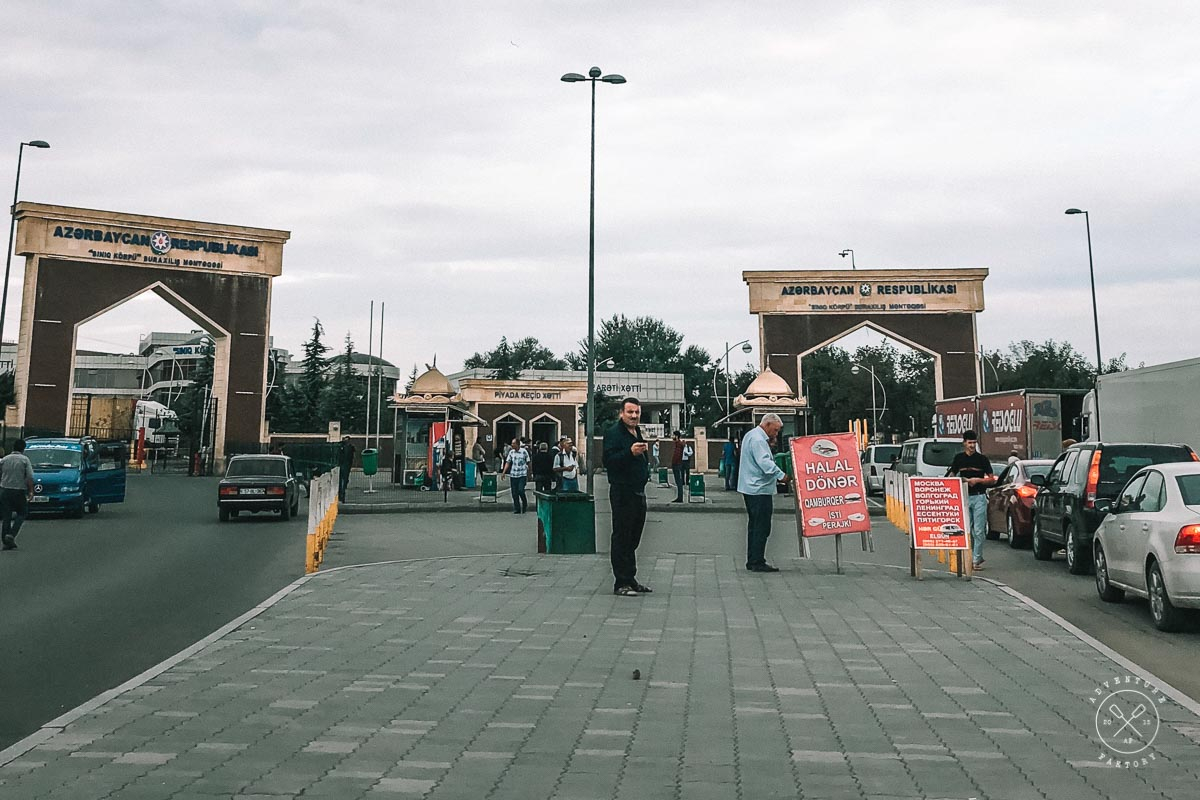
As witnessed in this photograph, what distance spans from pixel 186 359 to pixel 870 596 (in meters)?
113

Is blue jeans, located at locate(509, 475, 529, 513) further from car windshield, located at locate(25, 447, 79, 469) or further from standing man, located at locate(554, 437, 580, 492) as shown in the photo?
car windshield, located at locate(25, 447, 79, 469)

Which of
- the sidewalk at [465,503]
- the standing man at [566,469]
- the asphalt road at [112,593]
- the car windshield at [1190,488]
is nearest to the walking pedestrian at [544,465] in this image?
the sidewalk at [465,503]

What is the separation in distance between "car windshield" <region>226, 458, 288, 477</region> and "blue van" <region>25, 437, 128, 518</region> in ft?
9.06

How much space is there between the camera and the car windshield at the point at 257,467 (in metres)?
23.7

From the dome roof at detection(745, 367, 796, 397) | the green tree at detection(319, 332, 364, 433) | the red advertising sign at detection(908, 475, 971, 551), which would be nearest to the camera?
the red advertising sign at detection(908, 475, 971, 551)

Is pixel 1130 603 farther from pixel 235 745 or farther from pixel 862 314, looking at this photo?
pixel 862 314

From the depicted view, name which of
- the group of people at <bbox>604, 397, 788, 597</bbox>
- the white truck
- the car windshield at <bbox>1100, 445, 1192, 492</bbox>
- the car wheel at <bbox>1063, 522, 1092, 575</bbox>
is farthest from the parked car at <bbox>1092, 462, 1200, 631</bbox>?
the white truck

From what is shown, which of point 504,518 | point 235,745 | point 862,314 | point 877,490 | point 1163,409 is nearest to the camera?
point 235,745

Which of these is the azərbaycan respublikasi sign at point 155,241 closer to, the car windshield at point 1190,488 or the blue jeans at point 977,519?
the blue jeans at point 977,519

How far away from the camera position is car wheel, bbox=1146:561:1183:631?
9.02 m

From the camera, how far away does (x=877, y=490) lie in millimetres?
36250

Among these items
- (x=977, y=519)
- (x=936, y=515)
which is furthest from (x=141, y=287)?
(x=936, y=515)

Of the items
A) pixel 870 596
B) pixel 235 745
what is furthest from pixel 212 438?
pixel 235 745

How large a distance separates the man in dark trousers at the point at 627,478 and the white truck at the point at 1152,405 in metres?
12.4
